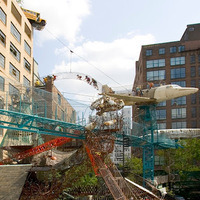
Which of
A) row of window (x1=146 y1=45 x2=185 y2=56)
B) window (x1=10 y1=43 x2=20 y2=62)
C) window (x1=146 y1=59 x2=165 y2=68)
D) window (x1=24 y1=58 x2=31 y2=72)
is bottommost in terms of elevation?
window (x1=24 y1=58 x2=31 y2=72)

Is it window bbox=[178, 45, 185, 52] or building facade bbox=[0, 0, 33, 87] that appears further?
window bbox=[178, 45, 185, 52]

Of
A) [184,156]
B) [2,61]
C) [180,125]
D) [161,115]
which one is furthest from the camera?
[161,115]

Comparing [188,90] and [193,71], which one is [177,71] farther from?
[188,90]

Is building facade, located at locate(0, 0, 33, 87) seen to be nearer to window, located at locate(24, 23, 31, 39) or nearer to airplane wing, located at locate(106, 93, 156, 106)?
window, located at locate(24, 23, 31, 39)

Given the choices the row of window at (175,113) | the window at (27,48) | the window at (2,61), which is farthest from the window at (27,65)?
the row of window at (175,113)

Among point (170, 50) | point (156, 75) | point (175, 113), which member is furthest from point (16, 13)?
point (175, 113)

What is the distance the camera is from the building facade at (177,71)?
238 feet

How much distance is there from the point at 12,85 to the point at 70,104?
5.54 m

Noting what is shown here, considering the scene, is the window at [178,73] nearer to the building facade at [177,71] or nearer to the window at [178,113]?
the building facade at [177,71]

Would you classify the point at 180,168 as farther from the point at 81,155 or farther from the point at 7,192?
the point at 7,192

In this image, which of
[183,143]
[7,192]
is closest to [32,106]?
[7,192]

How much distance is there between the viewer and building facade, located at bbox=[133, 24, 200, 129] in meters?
72.6

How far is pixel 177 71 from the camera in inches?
2970

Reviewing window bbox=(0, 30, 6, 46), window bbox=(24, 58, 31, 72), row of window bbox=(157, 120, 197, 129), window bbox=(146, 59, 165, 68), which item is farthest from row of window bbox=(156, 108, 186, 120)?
window bbox=(0, 30, 6, 46)
